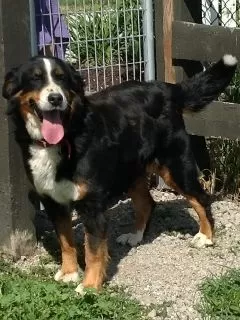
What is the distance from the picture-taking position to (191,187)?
18.4 ft

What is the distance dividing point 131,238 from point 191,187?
0.60 m

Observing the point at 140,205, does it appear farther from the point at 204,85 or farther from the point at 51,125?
the point at 51,125

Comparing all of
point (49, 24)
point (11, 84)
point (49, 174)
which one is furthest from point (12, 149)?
point (49, 24)

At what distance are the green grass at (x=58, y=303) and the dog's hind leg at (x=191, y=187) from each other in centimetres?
110

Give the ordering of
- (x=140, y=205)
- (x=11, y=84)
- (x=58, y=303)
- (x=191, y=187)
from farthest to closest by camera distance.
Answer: (x=140, y=205) < (x=191, y=187) < (x=11, y=84) < (x=58, y=303)

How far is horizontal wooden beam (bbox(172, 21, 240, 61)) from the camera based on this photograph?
6004 mm

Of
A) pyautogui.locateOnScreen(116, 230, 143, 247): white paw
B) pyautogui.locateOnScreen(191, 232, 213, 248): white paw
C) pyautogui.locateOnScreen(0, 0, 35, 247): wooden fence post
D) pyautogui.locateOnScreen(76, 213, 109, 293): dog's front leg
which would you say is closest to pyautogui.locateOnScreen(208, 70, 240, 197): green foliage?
pyautogui.locateOnScreen(191, 232, 213, 248): white paw

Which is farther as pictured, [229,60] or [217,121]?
[217,121]

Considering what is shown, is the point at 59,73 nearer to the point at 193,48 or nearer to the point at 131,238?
the point at 131,238

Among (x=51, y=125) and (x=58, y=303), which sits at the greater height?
(x=51, y=125)

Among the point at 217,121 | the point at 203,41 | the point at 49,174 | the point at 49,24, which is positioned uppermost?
the point at 49,24

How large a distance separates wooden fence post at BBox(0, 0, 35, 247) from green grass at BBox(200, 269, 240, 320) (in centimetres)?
137

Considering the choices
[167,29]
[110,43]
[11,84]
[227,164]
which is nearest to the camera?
[11,84]

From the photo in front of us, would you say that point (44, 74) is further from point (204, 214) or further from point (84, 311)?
point (204, 214)
